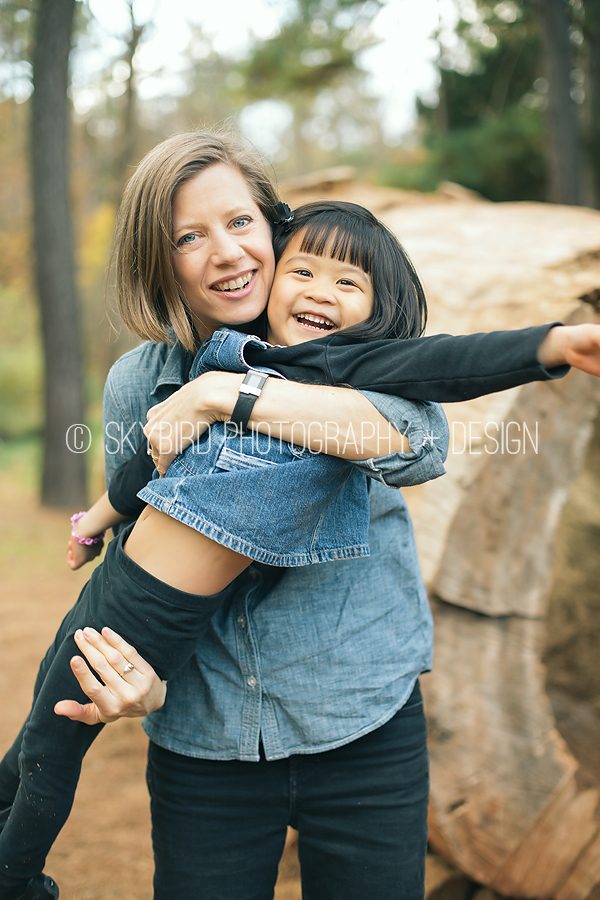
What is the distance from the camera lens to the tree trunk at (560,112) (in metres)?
6.55

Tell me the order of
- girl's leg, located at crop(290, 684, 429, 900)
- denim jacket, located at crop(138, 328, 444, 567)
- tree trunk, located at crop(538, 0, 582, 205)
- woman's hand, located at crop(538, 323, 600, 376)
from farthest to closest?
tree trunk, located at crop(538, 0, 582, 205), girl's leg, located at crop(290, 684, 429, 900), denim jacket, located at crop(138, 328, 444, 567), woman's hand, located at crop(538, 323, 600, 376)

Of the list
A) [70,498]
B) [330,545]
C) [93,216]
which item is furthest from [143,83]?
[330,545]

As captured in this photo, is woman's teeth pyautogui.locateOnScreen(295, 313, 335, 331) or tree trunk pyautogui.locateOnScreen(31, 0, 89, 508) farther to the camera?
tree trunk pyautogui.locateOnScreen(31, 0, 89, 508)

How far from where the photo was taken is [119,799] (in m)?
2.83

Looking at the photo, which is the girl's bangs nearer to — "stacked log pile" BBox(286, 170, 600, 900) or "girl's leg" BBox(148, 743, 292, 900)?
"stacked log pile" BBox(286, 170, 600, 900)

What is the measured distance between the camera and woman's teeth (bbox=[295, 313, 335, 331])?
1.46 m

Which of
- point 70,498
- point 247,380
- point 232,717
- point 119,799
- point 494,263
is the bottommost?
point 70,498

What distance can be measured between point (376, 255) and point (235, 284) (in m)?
0.31

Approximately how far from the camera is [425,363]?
1197 mm

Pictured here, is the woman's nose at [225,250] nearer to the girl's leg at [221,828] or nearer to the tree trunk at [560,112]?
the girl's leg at [221,828]

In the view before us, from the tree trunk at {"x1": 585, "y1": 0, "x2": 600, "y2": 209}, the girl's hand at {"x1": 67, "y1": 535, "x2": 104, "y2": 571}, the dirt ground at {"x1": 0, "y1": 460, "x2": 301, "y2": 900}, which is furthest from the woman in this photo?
the tree trunk at {"x1": 585, "y1": 0, "x2": 600, "y2": 209}

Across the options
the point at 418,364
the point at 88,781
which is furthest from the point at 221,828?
the point at 88,781

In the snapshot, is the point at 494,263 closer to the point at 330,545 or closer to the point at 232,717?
the point at 330,545

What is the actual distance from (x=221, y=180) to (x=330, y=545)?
2.68 feet
